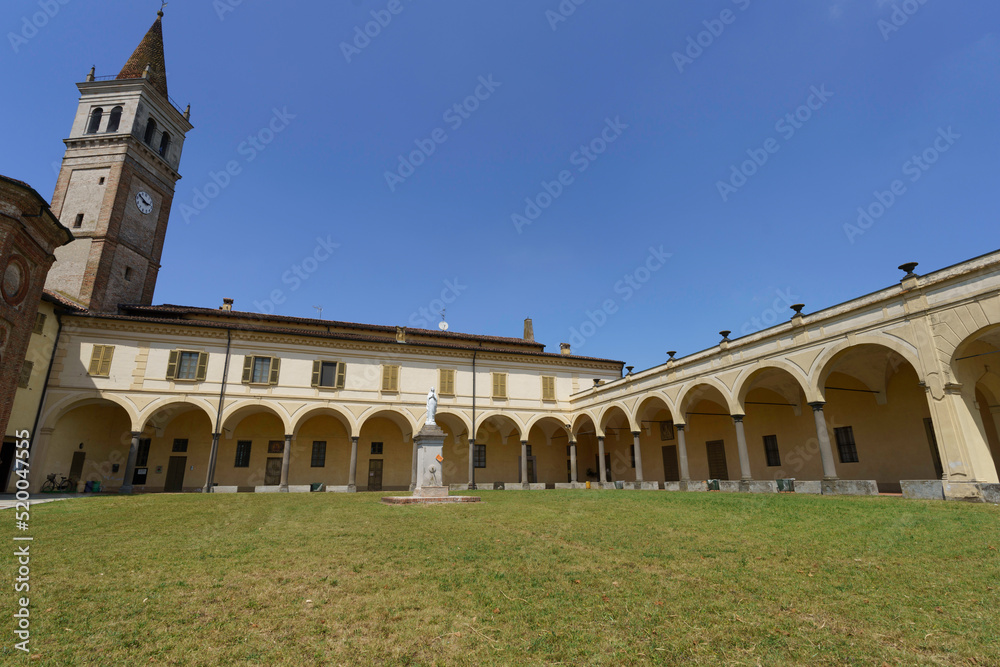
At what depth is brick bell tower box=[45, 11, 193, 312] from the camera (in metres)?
27.8

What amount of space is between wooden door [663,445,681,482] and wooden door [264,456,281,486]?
72.7ft

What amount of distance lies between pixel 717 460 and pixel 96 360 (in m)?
31.8

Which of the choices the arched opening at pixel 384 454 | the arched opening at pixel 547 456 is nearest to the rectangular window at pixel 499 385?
the arched opening at pixel 547 456

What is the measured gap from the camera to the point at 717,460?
84.6 ft

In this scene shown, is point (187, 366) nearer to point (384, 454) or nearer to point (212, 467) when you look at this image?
point (212, 467)

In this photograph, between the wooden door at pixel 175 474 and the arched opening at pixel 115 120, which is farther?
the arched opening at pixel 115 120

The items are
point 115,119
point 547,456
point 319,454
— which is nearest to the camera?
point 319,454

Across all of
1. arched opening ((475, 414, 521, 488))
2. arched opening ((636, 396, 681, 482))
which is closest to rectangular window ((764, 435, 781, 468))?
arched opening ((636, 396, 681, 482))

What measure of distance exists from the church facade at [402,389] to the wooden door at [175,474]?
12 centimetres

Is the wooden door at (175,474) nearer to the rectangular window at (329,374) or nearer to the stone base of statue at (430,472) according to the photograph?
the rectangular window at (329,374)

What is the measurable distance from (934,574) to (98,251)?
36418 millimetres

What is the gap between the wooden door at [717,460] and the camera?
25469 millimetres

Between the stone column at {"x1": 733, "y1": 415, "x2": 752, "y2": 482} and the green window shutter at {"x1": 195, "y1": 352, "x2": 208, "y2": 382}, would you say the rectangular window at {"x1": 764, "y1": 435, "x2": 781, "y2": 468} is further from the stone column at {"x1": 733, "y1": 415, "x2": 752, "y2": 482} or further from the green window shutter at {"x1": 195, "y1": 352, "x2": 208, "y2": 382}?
the green window shutter at {"x1": 195, "y1": 352, "x2": 208, "y2": 382}

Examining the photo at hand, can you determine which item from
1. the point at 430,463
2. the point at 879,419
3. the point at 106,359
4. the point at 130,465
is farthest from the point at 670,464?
the point at 106,359
